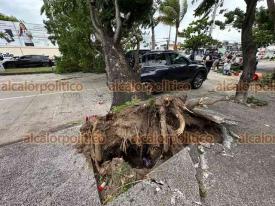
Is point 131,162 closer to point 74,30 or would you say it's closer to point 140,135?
point 140,135

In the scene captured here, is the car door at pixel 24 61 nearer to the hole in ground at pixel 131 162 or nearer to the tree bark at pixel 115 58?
the tree bark at pixel 115 58

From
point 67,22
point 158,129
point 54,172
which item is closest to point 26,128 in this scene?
point 54,172

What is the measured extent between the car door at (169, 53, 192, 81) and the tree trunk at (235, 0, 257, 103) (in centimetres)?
227

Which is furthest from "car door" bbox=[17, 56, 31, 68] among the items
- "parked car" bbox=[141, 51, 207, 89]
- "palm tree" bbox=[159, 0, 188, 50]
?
"parked car" bbox=[141, 51, 207, 89]

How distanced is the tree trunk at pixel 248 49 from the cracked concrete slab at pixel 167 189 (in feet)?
15.1

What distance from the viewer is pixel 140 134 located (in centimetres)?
388

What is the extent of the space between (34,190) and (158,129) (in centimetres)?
211

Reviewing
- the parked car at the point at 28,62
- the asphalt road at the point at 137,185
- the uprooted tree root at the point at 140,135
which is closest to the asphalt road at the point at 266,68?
the asphalt road at the point at 137,185

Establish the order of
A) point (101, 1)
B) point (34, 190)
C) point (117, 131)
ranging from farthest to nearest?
point (101, 1) < point (117, 131) < point (34, 190)

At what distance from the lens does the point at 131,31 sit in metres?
10.0

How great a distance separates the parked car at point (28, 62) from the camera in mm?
22125

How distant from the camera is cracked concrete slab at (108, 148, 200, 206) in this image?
2.84m

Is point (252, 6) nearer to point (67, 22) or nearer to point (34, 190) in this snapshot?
point (34, 190)

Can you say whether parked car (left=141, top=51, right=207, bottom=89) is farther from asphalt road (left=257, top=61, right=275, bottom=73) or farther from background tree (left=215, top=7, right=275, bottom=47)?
asphalt road (left=257, top=61, right=275, bottom=73)
